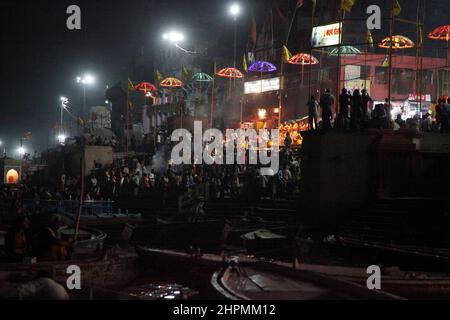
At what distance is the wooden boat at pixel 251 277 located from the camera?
29.1 ft

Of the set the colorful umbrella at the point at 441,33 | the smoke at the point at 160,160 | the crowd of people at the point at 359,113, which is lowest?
the smoke at the point at 160,160

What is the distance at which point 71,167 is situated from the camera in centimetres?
4034

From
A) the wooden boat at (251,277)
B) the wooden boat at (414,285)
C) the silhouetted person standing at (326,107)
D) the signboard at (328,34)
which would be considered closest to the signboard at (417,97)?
the signboard at (328,34)

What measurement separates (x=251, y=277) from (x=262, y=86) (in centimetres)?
3504

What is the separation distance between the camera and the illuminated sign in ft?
143

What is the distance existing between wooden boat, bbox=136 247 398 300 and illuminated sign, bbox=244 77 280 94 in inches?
1213

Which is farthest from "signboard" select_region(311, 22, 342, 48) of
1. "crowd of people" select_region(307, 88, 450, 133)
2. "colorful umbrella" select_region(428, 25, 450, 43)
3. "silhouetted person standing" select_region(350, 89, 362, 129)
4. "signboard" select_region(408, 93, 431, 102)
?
"silhouetted person standing" select_region(350, 89, 362, 129)

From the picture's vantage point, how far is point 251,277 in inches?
421

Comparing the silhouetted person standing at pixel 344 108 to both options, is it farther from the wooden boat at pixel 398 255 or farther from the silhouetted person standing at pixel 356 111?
the wooden boat at pixel 398 255

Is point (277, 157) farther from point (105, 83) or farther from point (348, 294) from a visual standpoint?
point (105, 83)

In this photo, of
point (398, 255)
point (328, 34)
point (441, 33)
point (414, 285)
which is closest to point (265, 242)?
point (398, 255)

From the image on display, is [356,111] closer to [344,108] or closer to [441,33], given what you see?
[344,108]

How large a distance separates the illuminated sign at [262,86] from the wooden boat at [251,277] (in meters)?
30.8
